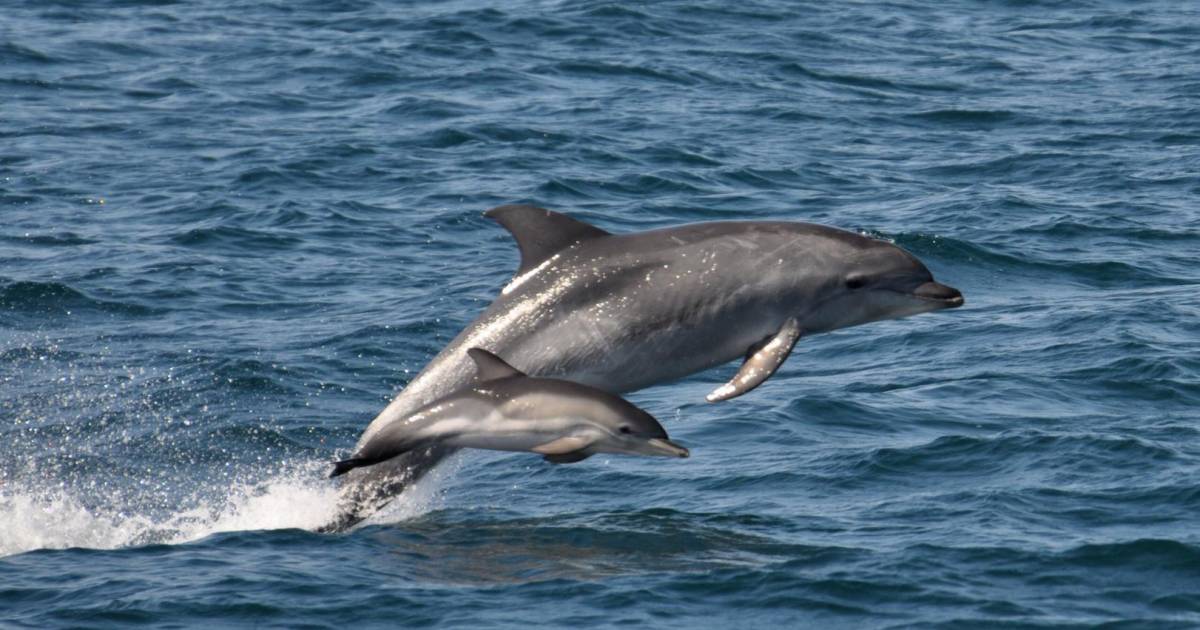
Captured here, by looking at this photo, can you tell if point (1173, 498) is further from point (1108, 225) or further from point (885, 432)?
point (1108, 225)

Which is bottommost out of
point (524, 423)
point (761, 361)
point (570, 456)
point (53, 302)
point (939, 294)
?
point (53, 302)

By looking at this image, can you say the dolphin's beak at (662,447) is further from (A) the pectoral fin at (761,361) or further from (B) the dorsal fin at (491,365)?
(B) the dorsal fin at (491,365)

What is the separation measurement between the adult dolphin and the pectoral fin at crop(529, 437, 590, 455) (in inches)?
34.2

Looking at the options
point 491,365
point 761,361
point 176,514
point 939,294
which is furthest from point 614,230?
point 491,365

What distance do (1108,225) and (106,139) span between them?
452 inches

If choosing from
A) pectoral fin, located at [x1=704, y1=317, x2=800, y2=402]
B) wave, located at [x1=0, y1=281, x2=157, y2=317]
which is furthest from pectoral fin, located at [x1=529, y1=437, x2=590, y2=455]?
wave, located at [x1=0, y1=281, x2=157, y2=317]

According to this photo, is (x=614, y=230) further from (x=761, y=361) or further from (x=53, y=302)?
(x=761, y=361)

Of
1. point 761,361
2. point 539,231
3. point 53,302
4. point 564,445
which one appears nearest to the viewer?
point 564,445

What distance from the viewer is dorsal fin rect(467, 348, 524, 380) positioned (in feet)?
33.6

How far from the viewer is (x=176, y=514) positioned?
1291 cm

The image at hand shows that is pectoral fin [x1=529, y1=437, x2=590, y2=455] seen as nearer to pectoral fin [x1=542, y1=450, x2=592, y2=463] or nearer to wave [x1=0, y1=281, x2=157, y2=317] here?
pectoral fin [x1=542, y1=450, x2=592, y2=463]

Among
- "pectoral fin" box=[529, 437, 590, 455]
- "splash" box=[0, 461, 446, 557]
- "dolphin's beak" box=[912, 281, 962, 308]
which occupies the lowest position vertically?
"splash" box=[0, 461, 446, 557]

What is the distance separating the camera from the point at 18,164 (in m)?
22.2

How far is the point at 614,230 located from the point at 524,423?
32.5ft
